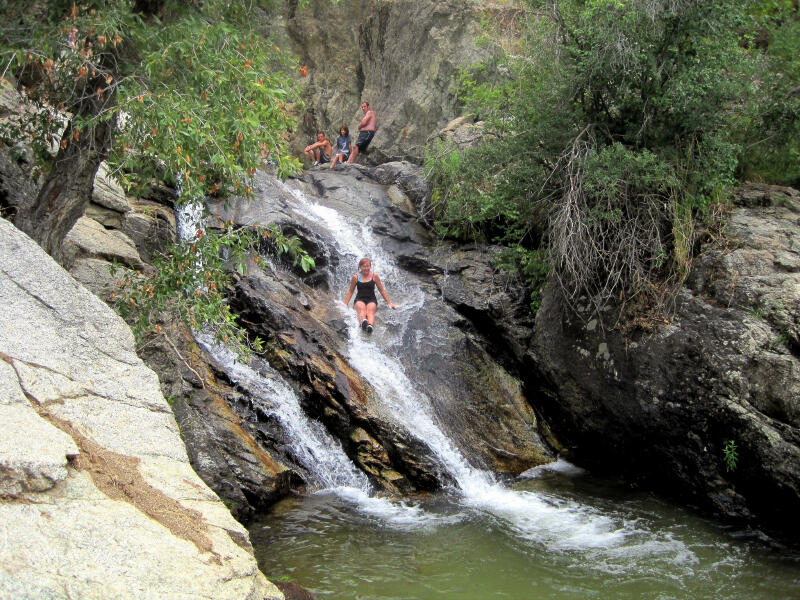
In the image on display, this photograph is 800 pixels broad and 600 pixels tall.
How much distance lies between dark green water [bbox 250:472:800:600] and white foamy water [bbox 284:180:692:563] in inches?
1.1

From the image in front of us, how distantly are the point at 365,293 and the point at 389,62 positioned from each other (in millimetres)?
12023

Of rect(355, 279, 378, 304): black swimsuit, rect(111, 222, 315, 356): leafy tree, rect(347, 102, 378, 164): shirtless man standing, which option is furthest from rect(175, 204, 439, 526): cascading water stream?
rect(347, 102, 378, 164): shirtless man standing

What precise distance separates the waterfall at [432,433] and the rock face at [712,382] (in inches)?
56.5

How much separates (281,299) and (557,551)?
18.5 feet

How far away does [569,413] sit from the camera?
31.0ft

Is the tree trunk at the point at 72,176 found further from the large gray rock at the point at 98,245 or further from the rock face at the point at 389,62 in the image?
the rock face at the point at 389,62

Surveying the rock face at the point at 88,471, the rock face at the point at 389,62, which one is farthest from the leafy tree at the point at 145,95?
the rock face at the point at 389,62

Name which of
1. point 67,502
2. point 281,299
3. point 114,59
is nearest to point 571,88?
point 281,299

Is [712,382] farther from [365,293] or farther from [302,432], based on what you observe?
[365,293]

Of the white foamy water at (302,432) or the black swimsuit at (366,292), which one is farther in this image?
the black swimsuit at (366,292)

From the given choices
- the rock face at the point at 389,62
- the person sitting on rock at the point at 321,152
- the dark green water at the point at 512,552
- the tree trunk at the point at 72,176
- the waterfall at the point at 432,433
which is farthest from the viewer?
the person sitting on rock at the point at 321,152

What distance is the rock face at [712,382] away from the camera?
287 inches

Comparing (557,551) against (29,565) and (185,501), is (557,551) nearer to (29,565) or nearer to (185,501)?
(185,501)

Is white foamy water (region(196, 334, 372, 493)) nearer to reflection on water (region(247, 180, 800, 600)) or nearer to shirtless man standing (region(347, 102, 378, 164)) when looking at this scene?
reflection on water (region(247, 180, 800, 600))
